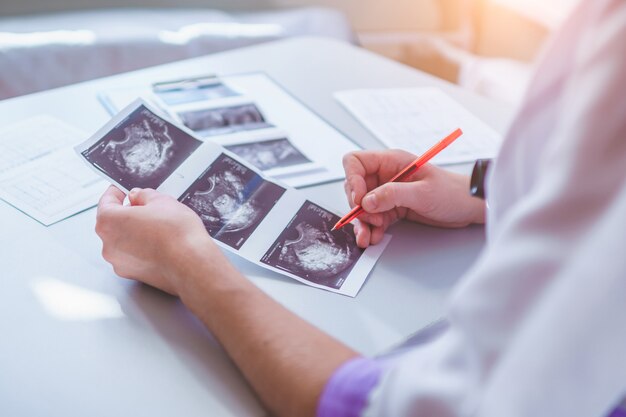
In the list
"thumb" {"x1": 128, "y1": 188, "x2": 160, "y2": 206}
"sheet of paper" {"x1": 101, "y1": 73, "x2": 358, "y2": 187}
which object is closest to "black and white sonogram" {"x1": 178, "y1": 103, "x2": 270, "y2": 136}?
"sheet of paper" {"x1": 101, "y1": 73, "x2": 358, "y2": 187}

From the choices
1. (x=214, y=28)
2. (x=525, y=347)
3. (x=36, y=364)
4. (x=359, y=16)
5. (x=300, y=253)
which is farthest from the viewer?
(x=359, y=16)

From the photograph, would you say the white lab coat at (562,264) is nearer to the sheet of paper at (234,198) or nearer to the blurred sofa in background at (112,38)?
the sheet of paper at (234,198)

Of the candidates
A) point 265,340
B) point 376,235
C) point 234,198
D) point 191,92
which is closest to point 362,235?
point 376,235

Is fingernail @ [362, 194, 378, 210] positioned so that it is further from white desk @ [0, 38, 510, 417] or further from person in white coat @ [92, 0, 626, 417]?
person in white coat @ [92, 0, 626, 417]

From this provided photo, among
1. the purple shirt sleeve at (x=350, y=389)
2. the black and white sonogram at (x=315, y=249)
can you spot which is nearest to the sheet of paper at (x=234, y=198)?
the black and white sonogram at (x=315, y=249)

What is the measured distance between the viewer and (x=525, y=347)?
39 centimetres

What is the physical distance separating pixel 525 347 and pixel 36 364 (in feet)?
1.51

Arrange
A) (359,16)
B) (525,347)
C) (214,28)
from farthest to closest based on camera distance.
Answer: (359,16)
(214,28)
(525,347)

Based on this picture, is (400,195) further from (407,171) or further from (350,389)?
(350,389)

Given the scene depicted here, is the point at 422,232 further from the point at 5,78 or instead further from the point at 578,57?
the point at 5,78

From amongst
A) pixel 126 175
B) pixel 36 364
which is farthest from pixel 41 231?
pixel 36 364

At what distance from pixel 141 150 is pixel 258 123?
31 centimetres

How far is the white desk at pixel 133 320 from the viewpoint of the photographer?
1.94ft

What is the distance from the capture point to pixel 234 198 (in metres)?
0.85
